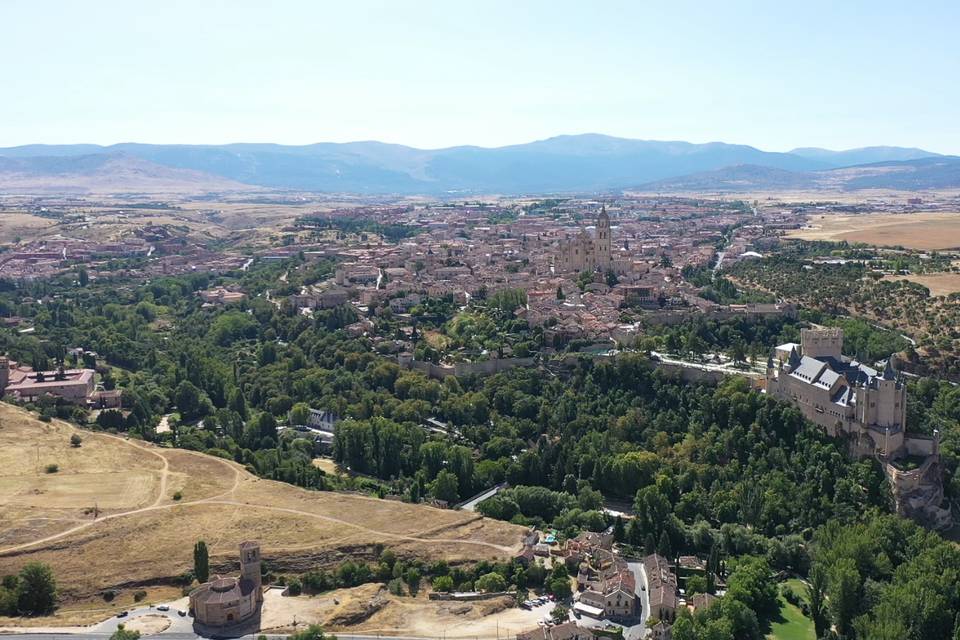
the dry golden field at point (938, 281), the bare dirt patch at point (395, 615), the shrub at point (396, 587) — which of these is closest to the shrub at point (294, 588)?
the bare dirt patch at point (395, 615)

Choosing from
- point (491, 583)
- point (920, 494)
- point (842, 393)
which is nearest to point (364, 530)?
point (491, 583)

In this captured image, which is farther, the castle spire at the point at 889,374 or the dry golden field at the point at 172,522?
the castle spire at the point at 889,374

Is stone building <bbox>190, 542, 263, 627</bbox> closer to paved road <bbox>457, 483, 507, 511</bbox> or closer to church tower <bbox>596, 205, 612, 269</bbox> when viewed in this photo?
paved road <bbox>457, 483, 507, 511</bbox>

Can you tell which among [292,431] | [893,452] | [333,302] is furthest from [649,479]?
[333,302]

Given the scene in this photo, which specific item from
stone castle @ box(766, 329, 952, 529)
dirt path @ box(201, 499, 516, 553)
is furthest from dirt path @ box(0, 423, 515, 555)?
stone castle @ box(766, 329, 952, 529)

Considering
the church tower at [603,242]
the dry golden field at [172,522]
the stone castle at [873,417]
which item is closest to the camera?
the dry golden field at [172,522]

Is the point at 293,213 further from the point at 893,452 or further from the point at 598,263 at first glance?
the point at 893,452

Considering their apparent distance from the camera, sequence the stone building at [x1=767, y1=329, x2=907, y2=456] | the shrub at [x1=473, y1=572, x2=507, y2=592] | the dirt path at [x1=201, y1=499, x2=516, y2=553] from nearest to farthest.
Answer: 1. the shrub at [x1=473, y1=572, x2=507, y2=592]
2. the dirt path at [x1=201, y1=499, x2=516, y2=553]
3. the stone building at [x1=767, y1=329, x2=907, y2=456]

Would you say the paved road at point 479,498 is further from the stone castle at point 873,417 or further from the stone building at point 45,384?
the stone building at point 45,384
